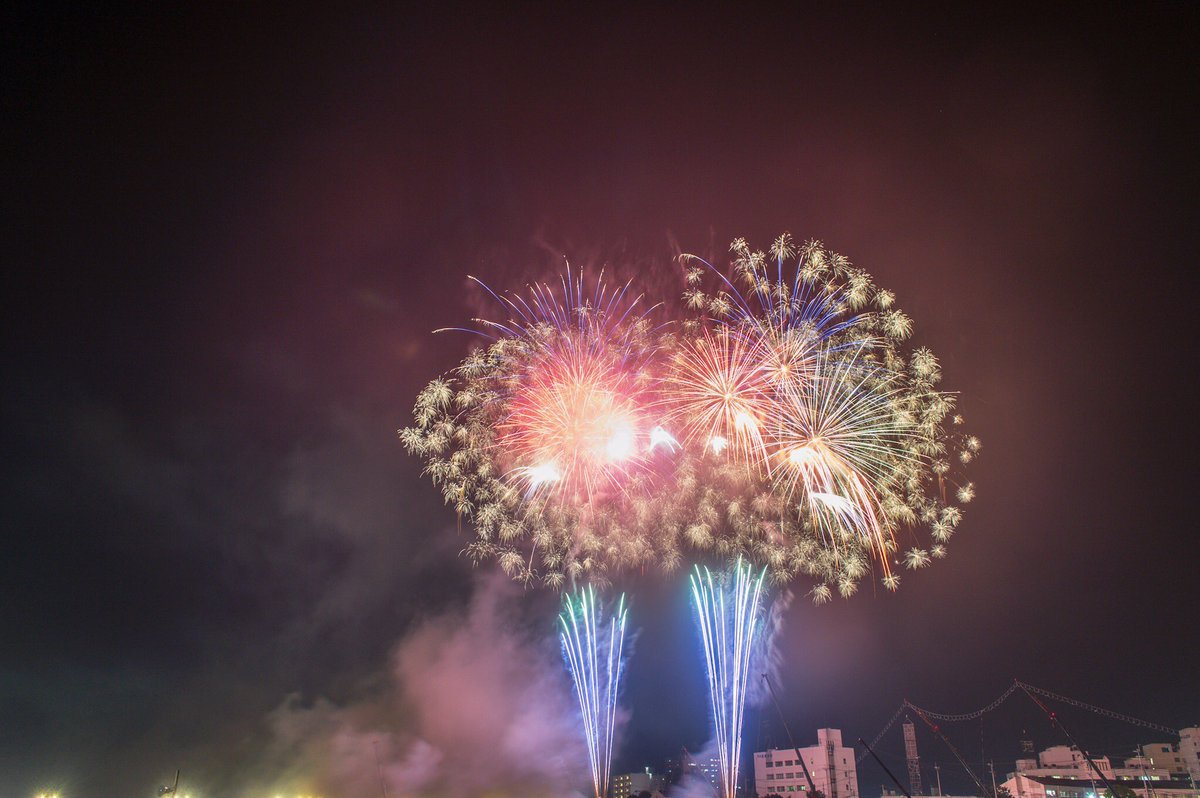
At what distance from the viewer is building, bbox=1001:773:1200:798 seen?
202 ft

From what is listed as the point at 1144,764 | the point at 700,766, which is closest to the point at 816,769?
the point at 700,766

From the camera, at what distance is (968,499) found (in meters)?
23.5

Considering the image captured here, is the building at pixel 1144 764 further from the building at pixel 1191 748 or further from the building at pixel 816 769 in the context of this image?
the building at pixel 816 769

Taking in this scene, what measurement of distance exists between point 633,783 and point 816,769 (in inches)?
988

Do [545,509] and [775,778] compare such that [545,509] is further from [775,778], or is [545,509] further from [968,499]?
[775,778]

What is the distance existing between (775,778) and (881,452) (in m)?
73.5

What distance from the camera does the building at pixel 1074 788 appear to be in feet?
202

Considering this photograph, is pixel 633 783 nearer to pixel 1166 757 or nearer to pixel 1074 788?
pixel 1074 788

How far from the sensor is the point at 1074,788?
6506cm

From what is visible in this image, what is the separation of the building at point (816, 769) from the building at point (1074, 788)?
18.4m

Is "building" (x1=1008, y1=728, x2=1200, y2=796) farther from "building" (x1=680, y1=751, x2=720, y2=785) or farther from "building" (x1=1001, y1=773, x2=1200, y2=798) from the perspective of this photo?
"building" (x1=680, y1=751, x2=720, y2=785)

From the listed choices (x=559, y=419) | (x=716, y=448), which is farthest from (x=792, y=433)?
(x=559, y=419)

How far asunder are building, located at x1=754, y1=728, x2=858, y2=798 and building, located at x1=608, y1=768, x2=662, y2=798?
14.4 metres

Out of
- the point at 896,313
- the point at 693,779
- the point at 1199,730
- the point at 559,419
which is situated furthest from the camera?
the point at 693,779
